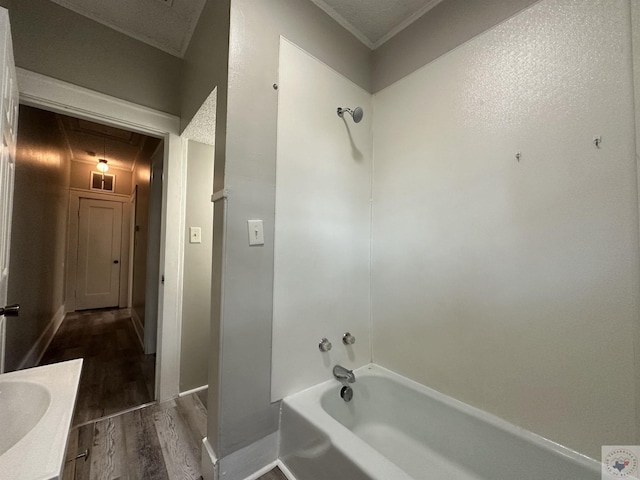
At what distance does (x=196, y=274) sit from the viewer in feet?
6.48

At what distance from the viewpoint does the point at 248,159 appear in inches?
48.6

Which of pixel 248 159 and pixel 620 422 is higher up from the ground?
pixel 248 159

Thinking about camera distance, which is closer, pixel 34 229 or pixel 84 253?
pixel 34 229

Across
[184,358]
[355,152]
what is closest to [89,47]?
[355,152]

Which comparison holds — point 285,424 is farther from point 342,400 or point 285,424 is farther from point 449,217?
point 449,217

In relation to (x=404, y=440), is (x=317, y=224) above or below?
above

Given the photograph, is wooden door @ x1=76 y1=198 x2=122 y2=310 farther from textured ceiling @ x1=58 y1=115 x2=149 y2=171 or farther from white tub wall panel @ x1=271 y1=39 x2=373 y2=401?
white tub wall panel @ x1=271 y1=39 x2=373 y2=401

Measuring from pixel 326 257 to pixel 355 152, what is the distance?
0.76m

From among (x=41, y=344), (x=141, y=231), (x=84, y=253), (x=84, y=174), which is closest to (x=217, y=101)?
(x=141, y=231)

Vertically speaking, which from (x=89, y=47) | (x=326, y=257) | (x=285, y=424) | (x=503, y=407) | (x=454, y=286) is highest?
(x=89, y=47)

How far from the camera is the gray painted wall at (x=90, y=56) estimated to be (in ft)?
4.55

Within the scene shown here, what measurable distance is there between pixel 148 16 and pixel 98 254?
4.36m

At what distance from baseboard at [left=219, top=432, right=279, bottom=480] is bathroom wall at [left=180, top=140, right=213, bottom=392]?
97cm

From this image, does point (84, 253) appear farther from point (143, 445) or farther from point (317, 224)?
point (317, 224)
